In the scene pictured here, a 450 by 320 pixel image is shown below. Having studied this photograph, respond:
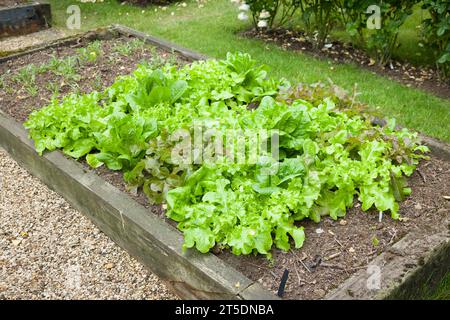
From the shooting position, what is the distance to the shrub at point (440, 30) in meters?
5.61

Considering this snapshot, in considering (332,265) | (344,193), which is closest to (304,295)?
(332,265)

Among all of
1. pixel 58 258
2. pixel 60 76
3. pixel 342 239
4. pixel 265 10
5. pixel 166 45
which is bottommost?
pixel 58 258

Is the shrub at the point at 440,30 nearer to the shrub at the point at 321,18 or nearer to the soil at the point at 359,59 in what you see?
the soil at the point at 359,59

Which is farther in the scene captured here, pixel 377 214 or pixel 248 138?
pixel 248 138

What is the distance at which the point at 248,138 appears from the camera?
141 inches

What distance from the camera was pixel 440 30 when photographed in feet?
18.6

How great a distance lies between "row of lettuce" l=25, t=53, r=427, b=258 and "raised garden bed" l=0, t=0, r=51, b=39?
14.9 ft

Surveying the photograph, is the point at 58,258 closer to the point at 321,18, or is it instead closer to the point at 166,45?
the point at 166,45

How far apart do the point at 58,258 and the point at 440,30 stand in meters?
4.43

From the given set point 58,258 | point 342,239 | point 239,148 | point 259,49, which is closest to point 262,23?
point 259,49

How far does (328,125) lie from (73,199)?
1997 mm

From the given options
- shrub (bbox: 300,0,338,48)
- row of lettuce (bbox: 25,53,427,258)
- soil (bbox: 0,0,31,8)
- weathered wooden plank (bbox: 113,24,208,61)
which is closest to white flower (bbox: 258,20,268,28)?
shrub (bbox: 300,0,338,48)

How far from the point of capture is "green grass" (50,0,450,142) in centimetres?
549
